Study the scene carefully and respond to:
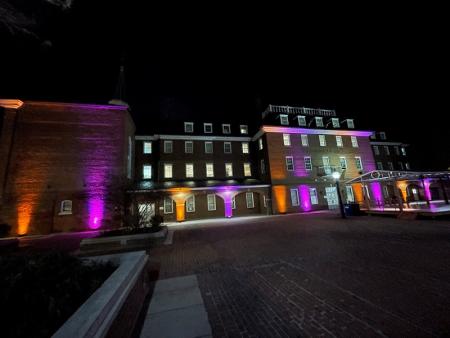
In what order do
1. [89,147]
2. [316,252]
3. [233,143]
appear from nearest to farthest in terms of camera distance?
[316,252]
[89,147]
[233,143]

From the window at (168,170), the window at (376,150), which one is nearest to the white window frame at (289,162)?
the window at (168,170)

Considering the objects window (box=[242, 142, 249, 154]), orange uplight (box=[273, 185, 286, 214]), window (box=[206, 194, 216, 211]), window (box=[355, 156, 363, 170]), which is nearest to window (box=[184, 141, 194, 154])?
window (box=[206, 194, 216, 211])

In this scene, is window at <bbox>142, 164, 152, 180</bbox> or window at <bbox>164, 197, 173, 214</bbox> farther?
window at <bbox>142, 164, 152, 180</bbox>

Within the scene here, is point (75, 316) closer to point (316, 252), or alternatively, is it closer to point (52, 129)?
point (316, 252)

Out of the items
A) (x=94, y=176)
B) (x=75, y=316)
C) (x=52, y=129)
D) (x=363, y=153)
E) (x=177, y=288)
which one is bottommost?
(x=177, y=288)

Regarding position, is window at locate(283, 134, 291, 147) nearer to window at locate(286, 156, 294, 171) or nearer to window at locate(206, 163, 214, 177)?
window at locate(286, 156, 294, 171)

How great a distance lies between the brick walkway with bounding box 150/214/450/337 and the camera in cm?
307

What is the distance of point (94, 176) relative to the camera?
1755 centimetres

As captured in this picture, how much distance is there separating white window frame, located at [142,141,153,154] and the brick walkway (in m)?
18.8

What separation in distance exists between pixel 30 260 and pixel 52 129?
1949cm

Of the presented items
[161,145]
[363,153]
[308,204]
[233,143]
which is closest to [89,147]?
[161,145]

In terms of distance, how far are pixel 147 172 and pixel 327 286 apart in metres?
23.2

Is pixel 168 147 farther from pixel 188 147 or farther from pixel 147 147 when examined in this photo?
pixel 147 147

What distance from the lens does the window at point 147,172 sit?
2370 cm
